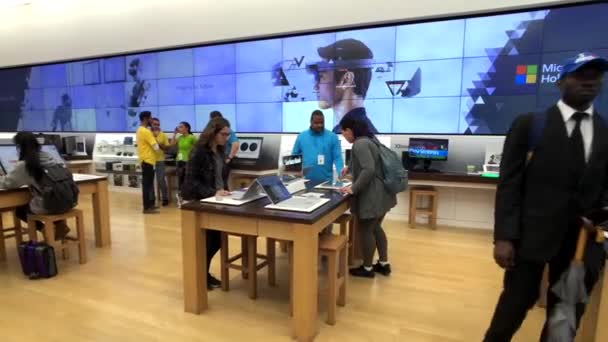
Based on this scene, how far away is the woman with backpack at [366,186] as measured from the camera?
113 inches

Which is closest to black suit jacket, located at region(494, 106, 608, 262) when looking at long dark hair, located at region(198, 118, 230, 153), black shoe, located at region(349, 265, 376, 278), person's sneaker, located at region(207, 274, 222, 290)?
black shoe, located at region(349, 265, 376, 278)

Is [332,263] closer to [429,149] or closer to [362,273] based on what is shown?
[362,273]

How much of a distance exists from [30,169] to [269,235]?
2331 mm

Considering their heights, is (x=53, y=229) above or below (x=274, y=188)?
below

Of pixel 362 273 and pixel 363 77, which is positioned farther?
pixel 363 77

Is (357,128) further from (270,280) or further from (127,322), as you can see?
(127,322)

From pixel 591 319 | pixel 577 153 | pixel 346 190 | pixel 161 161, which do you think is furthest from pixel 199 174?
pixel 161 161

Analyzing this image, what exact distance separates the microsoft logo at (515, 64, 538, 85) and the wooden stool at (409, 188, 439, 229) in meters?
1.77

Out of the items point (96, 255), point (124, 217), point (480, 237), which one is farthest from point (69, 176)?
point (480, 237)

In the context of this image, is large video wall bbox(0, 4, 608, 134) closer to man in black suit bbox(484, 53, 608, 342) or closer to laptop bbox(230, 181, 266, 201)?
laptop bbox(230, 181, 266, 201)

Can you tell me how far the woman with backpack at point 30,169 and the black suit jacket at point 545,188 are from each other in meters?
3.52

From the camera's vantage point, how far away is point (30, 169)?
3.14 metres

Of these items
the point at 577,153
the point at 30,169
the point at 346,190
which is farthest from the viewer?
the point at 30,169

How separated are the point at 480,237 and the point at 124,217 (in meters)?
4.85
